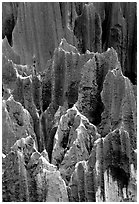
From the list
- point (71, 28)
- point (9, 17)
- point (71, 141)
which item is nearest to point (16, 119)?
point (71, 141)

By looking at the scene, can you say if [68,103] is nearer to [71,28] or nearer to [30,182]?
[71,28]

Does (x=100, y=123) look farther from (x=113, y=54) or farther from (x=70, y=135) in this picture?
(x=113, y=54)

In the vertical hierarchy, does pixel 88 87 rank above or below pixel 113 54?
below

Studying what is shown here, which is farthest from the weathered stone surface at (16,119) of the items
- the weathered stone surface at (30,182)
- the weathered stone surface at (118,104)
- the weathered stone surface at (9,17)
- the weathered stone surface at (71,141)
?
the weathered stone surface at (9,17)

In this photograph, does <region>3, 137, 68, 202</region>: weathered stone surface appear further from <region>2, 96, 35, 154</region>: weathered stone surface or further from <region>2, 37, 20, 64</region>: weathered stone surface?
<region>2, 37, 20, 64</region>: weathered stone surface

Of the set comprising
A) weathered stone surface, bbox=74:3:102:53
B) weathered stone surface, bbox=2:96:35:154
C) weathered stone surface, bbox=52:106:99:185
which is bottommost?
weathered stone surface, bbox=52:106:99:185

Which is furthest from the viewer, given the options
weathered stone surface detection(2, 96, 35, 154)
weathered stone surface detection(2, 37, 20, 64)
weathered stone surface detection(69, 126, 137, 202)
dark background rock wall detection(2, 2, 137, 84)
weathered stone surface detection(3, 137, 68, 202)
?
dark background rock wall detection(2, 2, 137, 84)

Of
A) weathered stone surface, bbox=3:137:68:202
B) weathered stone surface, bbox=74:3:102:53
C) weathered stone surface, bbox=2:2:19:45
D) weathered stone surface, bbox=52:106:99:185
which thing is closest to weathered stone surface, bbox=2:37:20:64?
weathered stone surface, bbox=2:2:19:45

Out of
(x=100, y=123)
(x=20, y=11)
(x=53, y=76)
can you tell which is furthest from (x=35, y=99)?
(x=20, y=11)
